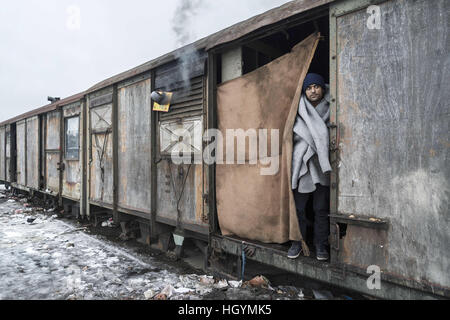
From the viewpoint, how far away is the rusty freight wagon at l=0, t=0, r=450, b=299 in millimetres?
Answer: 1994

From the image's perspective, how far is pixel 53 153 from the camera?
27.9ft

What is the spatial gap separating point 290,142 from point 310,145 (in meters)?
0.24

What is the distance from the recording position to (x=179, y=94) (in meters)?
4.20

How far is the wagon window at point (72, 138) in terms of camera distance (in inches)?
281

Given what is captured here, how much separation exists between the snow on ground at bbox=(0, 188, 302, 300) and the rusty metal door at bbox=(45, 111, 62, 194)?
8.62 feet

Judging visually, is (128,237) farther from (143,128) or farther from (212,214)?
(212,214)

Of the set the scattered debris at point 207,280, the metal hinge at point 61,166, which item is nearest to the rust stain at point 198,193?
the scattered debris at point 207,280

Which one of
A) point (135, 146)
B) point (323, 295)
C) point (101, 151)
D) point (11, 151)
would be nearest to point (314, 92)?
point (323, 295)

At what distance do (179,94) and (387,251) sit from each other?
3336 millimetres

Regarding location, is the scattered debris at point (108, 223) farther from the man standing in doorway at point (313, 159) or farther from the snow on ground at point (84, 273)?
the man standing in doorway at point (313, 159)

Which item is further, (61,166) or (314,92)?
(61,166)

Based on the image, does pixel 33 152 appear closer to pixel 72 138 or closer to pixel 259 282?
pixel 72 138

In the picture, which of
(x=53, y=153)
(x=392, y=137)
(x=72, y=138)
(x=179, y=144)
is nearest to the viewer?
(x=392, y=137)
